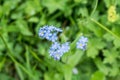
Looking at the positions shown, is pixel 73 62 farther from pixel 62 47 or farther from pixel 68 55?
pixel 62 47

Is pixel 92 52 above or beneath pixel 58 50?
A: above

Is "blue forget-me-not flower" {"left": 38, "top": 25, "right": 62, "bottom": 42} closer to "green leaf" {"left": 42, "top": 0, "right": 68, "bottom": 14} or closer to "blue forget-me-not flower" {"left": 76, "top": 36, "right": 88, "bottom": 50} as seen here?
"blue forget-me-not flower" {"left": 76, "top": 36, "right": 88, "bottom": 50}

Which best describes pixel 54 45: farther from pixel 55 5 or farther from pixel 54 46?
pixel 55 5

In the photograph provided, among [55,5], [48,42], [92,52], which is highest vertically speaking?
[55,5]

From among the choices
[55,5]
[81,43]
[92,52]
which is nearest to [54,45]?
[81,43]

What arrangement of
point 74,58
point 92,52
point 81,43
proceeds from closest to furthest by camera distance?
point 81,43
point 74,58
point 92,52

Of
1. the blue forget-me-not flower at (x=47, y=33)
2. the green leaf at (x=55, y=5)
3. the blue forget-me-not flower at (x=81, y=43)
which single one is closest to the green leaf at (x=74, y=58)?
the blue forget-me-not flower at (x=81, y=43)

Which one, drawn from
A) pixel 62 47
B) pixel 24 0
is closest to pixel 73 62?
pixel 62 47
